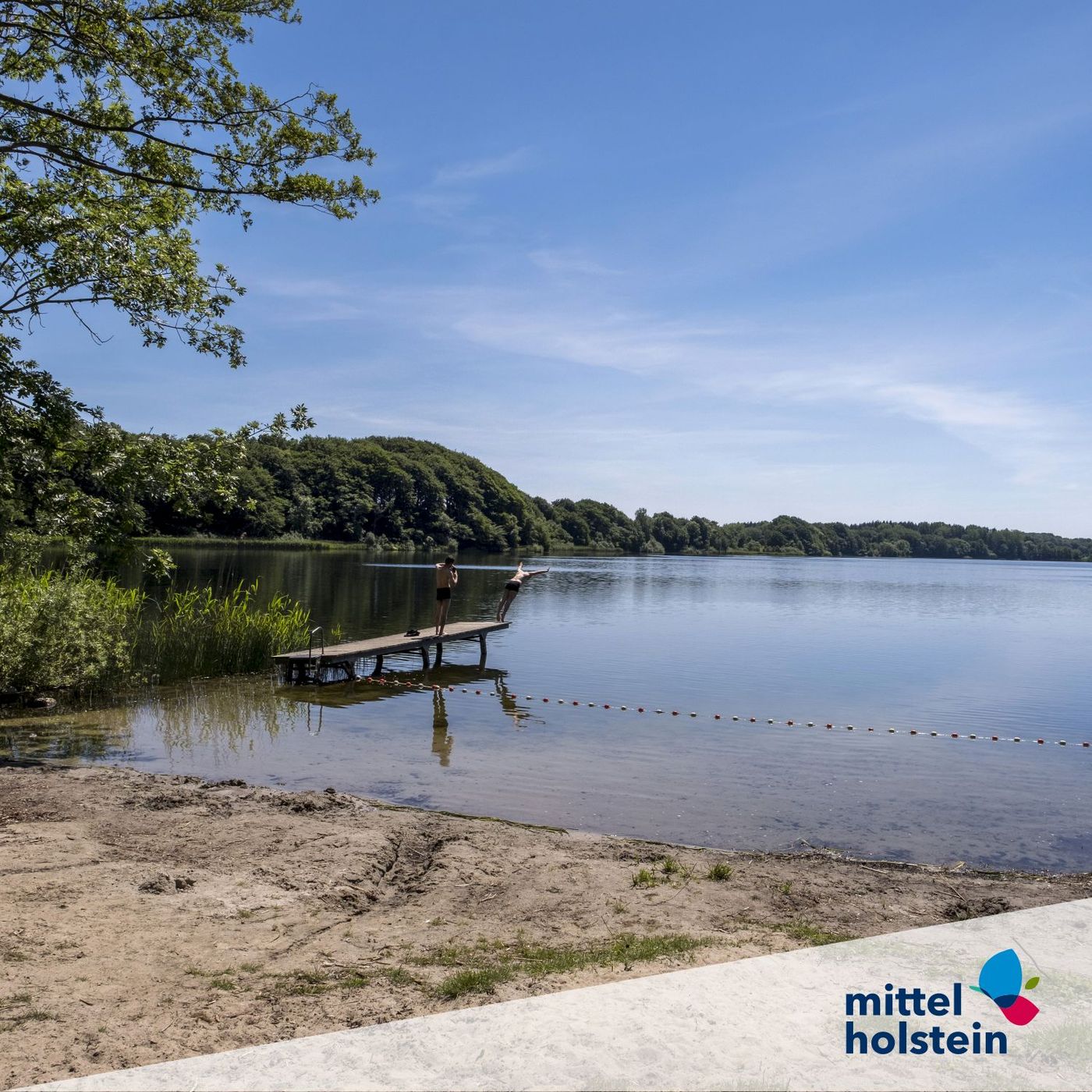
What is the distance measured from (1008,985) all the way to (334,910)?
4.23 meters

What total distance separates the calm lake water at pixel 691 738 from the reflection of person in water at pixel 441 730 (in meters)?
0.06

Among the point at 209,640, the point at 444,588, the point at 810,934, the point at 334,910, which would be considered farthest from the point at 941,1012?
the point at 444,588

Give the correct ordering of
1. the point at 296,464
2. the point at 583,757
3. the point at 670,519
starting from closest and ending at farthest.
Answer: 1. the point at 583,757
2. the point at 296,464
3. the point at 670,519

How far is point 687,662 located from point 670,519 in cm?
17135

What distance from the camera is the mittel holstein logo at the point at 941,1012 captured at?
3.93m

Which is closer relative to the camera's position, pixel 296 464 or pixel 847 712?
pixel 847 712

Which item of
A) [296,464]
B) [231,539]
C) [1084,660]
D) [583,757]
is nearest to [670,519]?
[296,464]

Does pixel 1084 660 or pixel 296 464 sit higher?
pixel 296 464

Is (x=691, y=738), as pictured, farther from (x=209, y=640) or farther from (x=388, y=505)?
(x=388, y=505)

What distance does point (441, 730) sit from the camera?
50.4ft

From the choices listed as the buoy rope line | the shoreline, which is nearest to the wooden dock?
the buoy rope line

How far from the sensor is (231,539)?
101750mm

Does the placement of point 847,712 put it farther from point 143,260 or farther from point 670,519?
point 670,519

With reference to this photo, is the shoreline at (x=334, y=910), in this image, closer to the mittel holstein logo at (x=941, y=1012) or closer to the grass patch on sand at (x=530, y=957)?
the grass patch on sand at (x=530, y=957)
